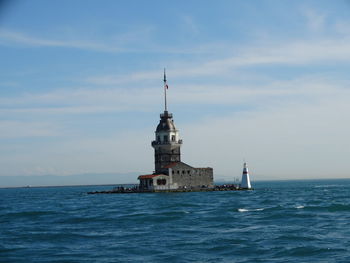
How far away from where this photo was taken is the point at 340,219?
50594 mm

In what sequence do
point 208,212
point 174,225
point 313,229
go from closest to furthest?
point 313,229, point 174,225, point 208,212

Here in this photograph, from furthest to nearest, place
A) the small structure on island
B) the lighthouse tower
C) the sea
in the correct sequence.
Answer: the lighthouse tower
the small structure on island
the sea

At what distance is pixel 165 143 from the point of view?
4557 inches

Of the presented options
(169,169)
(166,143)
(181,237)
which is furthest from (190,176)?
(181,237)

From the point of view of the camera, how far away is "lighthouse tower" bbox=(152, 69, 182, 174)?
11588 cm

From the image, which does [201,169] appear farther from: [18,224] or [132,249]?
[132,249]

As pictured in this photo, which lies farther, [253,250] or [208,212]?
[208,212]

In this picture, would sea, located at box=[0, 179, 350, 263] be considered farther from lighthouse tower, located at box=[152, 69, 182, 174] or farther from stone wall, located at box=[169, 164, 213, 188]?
lighthouse tower, located at box=[152, 69, 182, 174]

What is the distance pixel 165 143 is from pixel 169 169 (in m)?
6.54

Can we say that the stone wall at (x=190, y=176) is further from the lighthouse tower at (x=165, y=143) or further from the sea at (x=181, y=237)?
the sea at (x=181, y=237)

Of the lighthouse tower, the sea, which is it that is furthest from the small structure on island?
the sea

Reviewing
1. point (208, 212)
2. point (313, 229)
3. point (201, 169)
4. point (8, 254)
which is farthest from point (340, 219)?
point (201, 169)

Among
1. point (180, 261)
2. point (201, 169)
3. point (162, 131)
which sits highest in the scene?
point (162, 131)

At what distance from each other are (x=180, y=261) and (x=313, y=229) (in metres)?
16.3
